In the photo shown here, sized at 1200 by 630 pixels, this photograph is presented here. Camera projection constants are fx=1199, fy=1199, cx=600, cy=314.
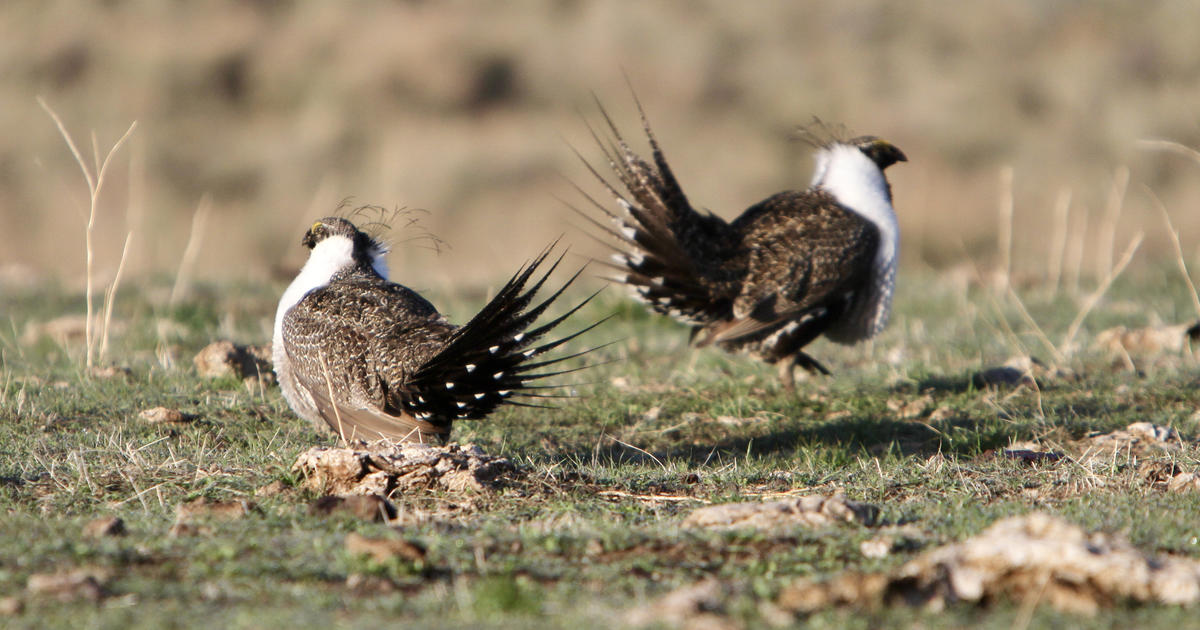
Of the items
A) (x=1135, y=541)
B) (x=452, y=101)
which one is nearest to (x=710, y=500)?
(x=1135, y=541)

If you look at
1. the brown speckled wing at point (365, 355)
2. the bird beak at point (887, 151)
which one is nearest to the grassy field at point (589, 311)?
the brown speckled wing at point (365, 355)

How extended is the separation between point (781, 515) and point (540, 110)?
16197 mm

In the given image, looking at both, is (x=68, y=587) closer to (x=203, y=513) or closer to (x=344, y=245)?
(x=203, y=513)

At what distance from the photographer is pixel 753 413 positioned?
18.0 feet

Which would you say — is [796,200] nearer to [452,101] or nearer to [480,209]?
[480,209]

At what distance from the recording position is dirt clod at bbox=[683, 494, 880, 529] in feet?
10.8

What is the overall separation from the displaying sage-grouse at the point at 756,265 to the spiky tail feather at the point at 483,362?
4.83ft

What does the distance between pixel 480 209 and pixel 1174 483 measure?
13.5 m

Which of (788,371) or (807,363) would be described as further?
(807,363)

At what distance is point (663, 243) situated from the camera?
561 cm

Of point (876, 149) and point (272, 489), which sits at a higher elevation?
point (876, 149)

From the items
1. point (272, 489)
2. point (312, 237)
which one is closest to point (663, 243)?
point (312, 237)

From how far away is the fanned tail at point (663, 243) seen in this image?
5.61 m

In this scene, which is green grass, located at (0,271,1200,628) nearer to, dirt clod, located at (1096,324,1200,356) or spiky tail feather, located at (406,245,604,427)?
dirt clod, located at (1096,324,1200,356)
